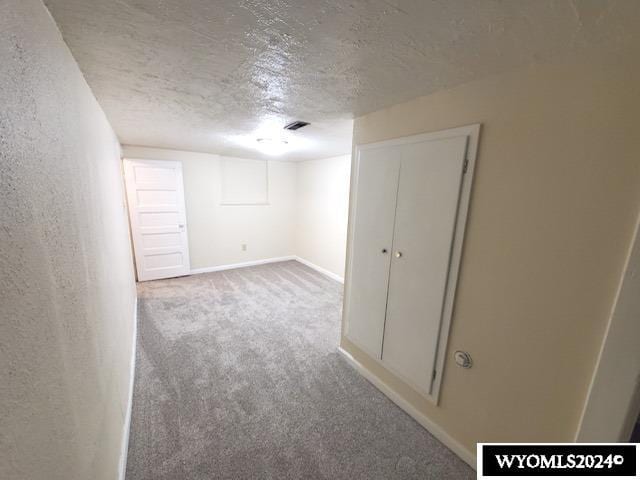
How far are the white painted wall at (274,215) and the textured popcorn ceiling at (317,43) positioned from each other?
2.62 meters

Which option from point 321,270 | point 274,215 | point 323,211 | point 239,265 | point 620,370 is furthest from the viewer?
point 274,215

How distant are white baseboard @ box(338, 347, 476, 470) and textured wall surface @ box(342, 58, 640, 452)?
0.19ft

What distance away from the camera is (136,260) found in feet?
12.8

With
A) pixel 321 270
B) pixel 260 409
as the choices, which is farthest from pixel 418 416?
pixel 321 270

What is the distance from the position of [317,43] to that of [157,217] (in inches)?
155

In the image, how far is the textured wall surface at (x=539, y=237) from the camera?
949 mm

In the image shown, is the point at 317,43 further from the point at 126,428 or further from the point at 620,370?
the point at 126,428

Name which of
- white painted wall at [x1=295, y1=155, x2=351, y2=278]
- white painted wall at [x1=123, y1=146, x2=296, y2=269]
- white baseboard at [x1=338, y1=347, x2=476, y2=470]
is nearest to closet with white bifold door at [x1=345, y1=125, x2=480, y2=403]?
white baseboard at [x1=338, y1=347, x2=476, y2=470]

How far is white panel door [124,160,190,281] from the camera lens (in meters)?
3.73

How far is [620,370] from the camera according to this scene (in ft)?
3.07

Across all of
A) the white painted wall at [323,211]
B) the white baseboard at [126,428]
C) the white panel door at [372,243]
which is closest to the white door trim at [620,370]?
the white panel door at [372,243]

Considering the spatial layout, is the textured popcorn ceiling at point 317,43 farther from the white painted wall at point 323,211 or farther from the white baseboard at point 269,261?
the white baseboard at point 269,261

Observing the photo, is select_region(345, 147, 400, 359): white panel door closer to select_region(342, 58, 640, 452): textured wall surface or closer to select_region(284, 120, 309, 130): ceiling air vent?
select_region(342, 58, 640, 452): textured wall surface

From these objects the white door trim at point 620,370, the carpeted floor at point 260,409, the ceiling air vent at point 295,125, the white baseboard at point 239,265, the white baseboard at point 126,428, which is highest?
the ceiling air vent at point 295,125
